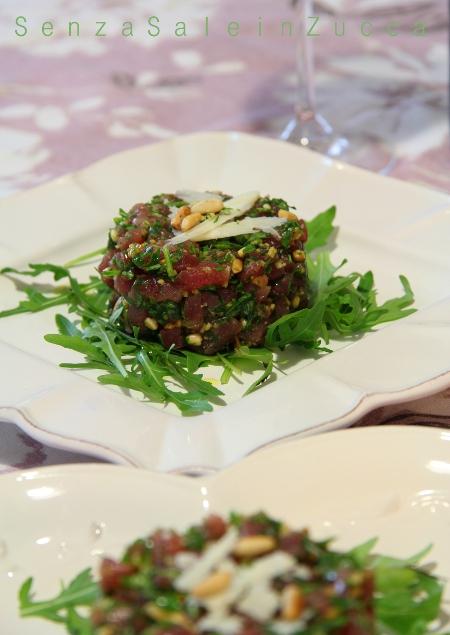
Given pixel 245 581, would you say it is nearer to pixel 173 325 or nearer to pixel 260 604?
pixel 260 604

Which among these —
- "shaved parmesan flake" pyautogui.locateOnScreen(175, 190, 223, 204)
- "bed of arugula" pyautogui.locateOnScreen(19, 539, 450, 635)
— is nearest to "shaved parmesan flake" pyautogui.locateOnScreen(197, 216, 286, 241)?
"shaved parmesan flake" pyautogui.locateOnScreen(175, 190, 223, 204)

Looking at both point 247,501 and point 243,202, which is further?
point 243,202

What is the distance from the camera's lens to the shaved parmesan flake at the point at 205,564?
1826 millimetres

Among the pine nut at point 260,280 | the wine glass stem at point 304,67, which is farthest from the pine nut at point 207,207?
the wine glass stem at point 304,67

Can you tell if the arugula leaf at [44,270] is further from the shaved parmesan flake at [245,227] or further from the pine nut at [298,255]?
the pine nut at [298,255]

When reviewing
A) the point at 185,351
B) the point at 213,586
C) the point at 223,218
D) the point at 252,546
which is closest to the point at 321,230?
the point at 223,218

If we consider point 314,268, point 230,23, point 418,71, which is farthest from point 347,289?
point 230,23

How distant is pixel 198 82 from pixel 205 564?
4.95 metres

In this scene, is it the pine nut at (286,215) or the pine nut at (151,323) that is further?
the pine nut at (286,215)

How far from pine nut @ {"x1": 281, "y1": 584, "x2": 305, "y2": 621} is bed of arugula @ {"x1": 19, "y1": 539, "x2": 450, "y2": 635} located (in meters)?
0.15

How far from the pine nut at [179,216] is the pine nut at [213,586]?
6.22ft

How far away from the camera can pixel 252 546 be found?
73.5 inches

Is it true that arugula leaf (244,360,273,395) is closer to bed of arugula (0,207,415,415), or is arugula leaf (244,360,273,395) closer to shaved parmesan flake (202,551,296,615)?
bed of arugula (0,207,415,415)

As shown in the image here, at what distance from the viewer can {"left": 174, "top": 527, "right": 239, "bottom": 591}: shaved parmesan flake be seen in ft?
5.99
